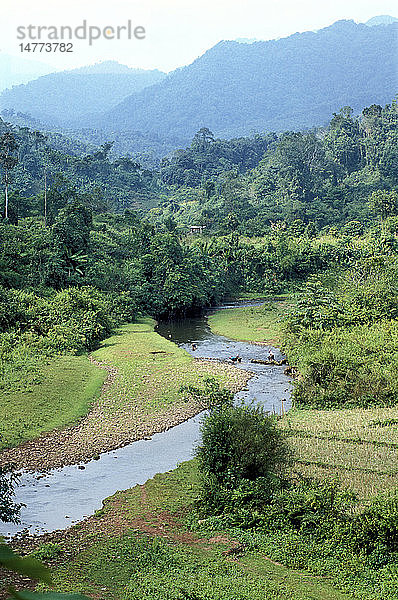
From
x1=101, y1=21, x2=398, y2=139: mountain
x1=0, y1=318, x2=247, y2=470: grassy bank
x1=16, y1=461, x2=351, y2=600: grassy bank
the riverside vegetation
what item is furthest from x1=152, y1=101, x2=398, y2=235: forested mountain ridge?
x1=101, y1=21, x2=398, y2=139: mountain

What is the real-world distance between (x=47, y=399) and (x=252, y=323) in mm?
16843

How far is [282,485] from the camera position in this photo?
12.2 metres

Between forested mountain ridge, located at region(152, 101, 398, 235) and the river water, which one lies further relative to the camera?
forested mountain ridge, located at region(152, 101, 398, 235)

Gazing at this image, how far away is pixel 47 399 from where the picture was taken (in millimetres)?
19453

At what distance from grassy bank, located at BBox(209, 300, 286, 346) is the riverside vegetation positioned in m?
0.17

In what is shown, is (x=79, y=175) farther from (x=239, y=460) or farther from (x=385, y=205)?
(x=239, y=460)

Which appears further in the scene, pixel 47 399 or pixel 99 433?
pixel 47 399

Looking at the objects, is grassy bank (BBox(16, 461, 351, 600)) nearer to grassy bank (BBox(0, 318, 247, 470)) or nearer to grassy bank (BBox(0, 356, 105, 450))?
grassy bank (BBox(0, 318, 247, 470))

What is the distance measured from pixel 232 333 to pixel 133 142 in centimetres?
11415

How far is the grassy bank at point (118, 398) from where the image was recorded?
16.1m

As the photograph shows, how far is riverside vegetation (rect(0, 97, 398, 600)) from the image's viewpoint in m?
9.65

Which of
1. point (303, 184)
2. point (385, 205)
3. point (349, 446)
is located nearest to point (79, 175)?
point (303, 184)

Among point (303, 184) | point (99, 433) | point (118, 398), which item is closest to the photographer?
point (99, 433)

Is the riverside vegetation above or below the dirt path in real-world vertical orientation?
above
